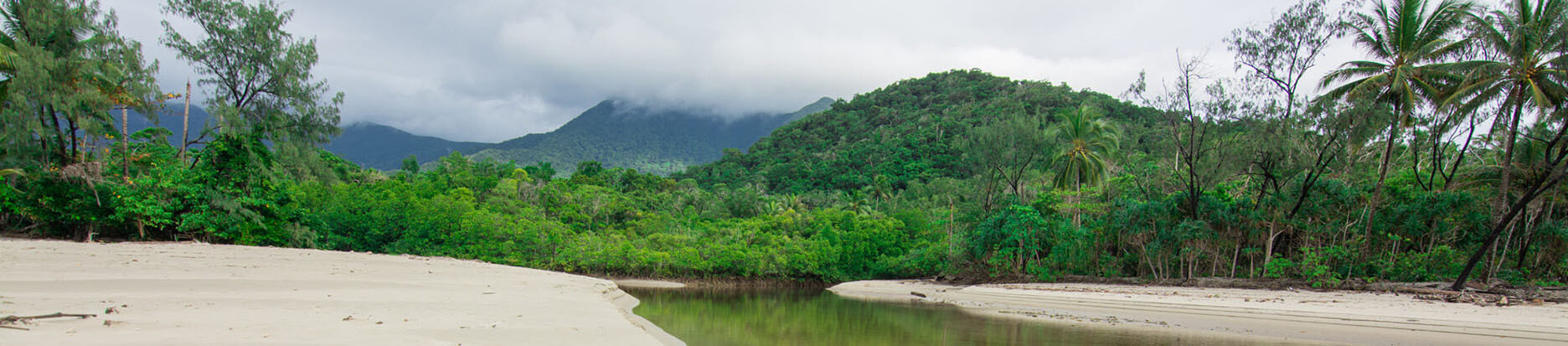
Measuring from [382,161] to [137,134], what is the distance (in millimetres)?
173516

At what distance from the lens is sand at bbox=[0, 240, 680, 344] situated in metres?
5.89

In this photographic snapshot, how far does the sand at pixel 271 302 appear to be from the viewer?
5895 mm

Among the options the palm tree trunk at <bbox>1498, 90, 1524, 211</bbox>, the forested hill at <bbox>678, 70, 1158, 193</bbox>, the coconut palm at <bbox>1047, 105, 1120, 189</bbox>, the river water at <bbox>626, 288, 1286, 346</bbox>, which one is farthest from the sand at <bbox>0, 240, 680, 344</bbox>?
the forested hill at <bbox>678, 70, 1158, 193</bbox>

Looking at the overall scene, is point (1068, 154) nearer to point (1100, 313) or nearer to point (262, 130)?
point (1100, 313)

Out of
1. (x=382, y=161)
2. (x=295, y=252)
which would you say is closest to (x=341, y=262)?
(x=295, y=252)

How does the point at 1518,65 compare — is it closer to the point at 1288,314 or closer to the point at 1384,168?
the point at 1384,168

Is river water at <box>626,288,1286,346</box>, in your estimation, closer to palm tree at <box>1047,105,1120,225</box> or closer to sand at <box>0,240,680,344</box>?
sand at <box>0,240,680,344</box>

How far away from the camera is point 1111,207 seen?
24734 mm

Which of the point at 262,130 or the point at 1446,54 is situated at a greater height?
the point at 1446,54

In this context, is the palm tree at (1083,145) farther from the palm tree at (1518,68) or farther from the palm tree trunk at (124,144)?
the palm tree trunk at (124,144)

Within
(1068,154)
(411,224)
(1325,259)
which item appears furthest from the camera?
(411,224)

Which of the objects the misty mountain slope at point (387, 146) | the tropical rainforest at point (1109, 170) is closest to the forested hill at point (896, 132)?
the tropical rainforest at point (1109, 170)

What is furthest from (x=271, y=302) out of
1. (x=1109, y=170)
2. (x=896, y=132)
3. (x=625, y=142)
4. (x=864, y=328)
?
(x=625, y=142)

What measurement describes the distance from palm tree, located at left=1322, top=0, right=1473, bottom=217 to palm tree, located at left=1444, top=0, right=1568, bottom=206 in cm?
80
